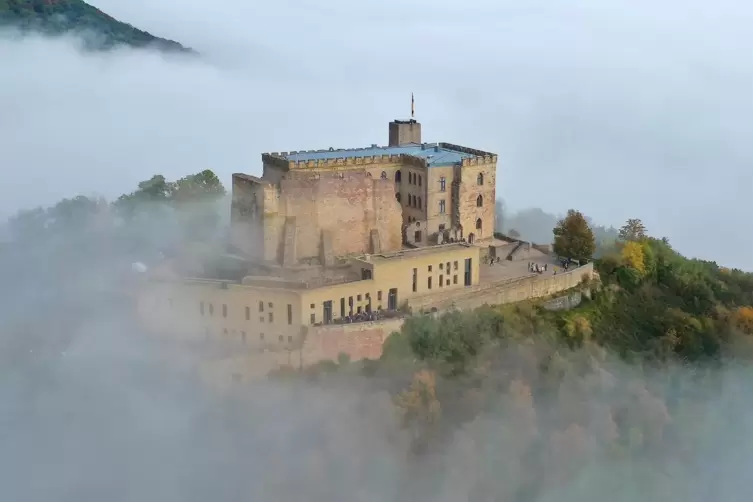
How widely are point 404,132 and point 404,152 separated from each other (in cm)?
436

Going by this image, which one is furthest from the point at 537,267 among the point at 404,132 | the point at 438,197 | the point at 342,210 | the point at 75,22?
the point at 75,22

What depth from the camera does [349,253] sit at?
2005 inches

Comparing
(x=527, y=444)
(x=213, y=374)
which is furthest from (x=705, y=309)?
A: (x=213, y=374)

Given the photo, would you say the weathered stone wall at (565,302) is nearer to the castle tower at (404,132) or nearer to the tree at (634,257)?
the tree at (634,257)

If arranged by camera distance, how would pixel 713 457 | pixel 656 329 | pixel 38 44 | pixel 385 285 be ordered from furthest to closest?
pixel 38 44 < pixel 656 329 < pixel 713 457 < pixel 385 285

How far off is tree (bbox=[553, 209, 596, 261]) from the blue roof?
22.9ft

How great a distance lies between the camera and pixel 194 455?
43844 millimetres

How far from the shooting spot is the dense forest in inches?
1748

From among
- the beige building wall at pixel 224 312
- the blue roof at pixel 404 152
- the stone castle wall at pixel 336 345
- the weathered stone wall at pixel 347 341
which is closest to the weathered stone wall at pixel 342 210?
the blue roof at pixel 404 152

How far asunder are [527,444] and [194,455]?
1589 cm

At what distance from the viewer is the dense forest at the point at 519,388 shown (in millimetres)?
44406

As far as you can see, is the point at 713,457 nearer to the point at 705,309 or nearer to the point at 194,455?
the point at 705,309

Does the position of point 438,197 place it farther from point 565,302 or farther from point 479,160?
point 565,302

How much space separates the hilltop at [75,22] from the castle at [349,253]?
50.1 metres
